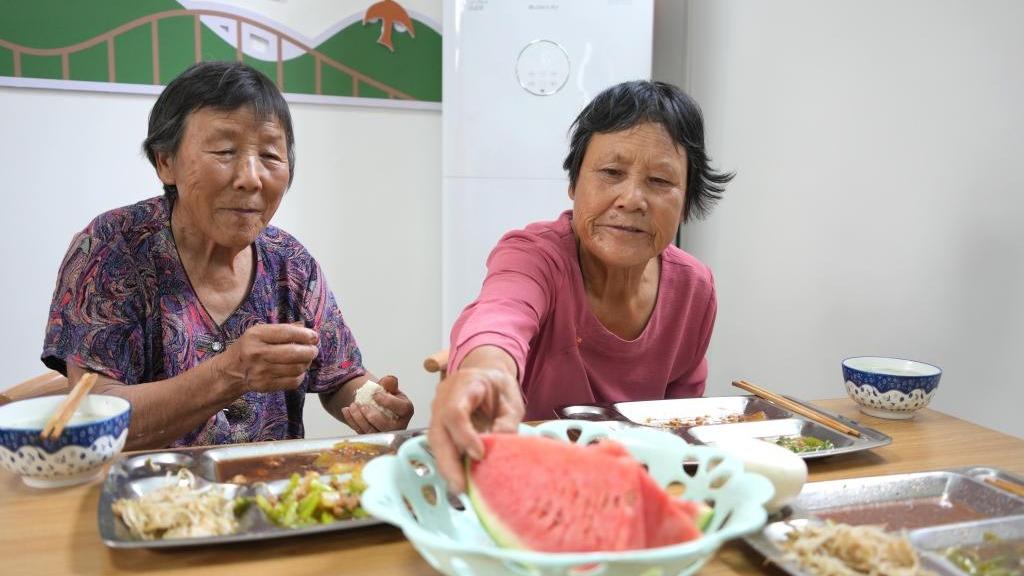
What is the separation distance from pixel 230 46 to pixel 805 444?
2.71 meters

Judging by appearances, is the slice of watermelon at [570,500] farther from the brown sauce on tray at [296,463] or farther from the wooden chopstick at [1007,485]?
the wooden chopstick at [1007,485]

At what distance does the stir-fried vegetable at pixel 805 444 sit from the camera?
131cm

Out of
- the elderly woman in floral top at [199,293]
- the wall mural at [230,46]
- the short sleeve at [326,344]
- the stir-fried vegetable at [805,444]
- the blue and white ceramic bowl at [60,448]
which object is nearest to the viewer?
the blue and white ceramic bowl at [60,448]

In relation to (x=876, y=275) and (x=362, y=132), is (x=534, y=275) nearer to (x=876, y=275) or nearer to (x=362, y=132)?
(x=876, y=275)

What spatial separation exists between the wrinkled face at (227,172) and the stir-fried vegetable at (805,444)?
119cm

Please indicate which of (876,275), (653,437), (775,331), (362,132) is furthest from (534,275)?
(362,132)

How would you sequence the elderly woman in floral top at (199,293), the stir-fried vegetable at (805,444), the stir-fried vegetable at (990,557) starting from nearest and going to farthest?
the stir-fried vegetable at (990,557) < the stir-fried vegetable at (805,444) < the elderly woman in floral top at (199,293)

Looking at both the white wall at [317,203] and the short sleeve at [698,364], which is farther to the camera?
the white wall at [317,203]

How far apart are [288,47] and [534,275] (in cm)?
207

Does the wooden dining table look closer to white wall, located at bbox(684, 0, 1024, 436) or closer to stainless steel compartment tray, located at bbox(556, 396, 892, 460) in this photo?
stainless steel compartment tray, located at bbox(556, 396, 892, 460)

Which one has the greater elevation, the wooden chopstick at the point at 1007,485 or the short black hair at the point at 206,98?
the short black hair at the point at 206,98

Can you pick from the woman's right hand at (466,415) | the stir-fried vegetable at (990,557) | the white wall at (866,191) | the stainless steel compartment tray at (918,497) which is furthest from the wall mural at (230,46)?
the stir-fried vegetable at (990,557)

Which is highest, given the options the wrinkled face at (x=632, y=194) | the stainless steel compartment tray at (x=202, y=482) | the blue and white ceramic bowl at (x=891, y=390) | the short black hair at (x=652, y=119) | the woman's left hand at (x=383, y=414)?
the short black hair at (x=652, y=119)

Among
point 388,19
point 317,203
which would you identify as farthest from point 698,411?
point 388,19
